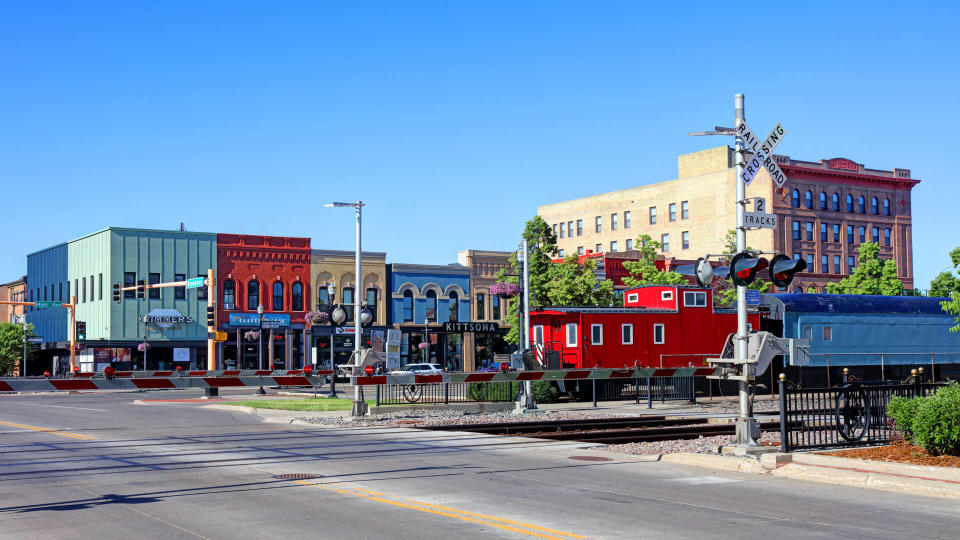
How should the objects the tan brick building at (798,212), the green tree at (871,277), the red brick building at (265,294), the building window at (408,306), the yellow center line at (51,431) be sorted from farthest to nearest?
the tan brick building at (798,212) < the building window at (408,306) < the green tree at (871,277) < the red brick building at (265,294) < the yellow center line at (51,431)

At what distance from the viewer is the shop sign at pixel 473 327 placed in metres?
75.1

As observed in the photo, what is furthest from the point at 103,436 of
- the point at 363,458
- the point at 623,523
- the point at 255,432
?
the point at 623,523

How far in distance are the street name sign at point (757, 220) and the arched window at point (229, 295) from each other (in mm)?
56573

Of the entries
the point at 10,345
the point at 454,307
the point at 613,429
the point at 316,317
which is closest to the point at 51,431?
the point at 613,429

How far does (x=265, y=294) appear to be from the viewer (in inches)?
2763

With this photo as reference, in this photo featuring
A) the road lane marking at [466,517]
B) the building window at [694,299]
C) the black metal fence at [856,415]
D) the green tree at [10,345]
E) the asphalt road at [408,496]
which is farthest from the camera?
the green tree at [10,345]

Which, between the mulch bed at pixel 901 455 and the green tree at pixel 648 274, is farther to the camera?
the green tree at pixel 648 274

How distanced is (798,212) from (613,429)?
63490 mm

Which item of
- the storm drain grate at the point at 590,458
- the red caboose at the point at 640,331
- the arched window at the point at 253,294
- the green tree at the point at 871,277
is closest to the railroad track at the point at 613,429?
the storm drain grate at the point at 590,458

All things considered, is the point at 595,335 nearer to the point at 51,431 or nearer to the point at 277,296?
the point at 51,431

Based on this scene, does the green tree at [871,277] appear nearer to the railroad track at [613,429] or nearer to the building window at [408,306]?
the building window at [408,306]

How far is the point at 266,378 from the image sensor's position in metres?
18.9

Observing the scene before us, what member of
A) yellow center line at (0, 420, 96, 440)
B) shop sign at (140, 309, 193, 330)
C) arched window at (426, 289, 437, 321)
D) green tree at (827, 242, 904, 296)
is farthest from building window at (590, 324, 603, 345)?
green tree at (827, 242, 904, 296)

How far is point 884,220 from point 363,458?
264 ft
